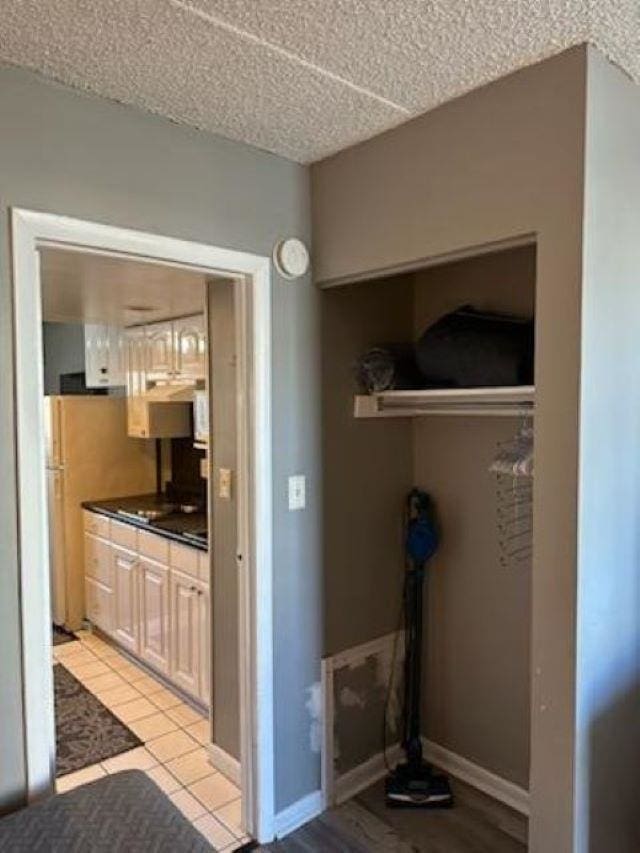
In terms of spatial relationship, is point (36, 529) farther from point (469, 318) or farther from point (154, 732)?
point (154, 732)

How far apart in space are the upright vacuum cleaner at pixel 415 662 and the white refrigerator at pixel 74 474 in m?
2.59

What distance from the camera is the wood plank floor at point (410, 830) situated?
6.88ft

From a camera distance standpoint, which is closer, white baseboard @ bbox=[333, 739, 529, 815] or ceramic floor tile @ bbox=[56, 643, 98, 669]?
white baseboard @ bbox=[333, 739, 529, 815]

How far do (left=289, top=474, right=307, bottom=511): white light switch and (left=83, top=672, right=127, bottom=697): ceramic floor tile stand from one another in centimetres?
198

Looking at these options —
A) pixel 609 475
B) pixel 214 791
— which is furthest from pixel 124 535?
pixel 609 475

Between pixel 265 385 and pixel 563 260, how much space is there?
1003 mm

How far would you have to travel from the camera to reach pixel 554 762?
1.58 m

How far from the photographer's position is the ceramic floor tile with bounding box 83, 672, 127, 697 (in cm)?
337

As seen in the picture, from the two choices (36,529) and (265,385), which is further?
(265,385)

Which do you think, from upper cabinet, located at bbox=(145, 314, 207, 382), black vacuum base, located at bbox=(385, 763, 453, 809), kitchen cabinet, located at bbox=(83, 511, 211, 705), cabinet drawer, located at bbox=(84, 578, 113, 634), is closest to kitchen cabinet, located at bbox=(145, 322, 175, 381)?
upper cabinet, located at bbox=(145, 314, 207, 382)

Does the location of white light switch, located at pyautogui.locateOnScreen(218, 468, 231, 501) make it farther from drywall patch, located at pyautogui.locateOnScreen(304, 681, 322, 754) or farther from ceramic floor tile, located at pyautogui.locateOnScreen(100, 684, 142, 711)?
ceramic floor tile, located at pyautogui.locateOnScreen(100, 684, 142, 711)

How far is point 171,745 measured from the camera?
9.13 feet

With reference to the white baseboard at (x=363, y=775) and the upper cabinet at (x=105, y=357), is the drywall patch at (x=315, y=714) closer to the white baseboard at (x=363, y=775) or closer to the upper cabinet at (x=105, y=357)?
the white baseboard at (x=363, y=775)

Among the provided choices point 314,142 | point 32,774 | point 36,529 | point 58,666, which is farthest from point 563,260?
point 58,666
